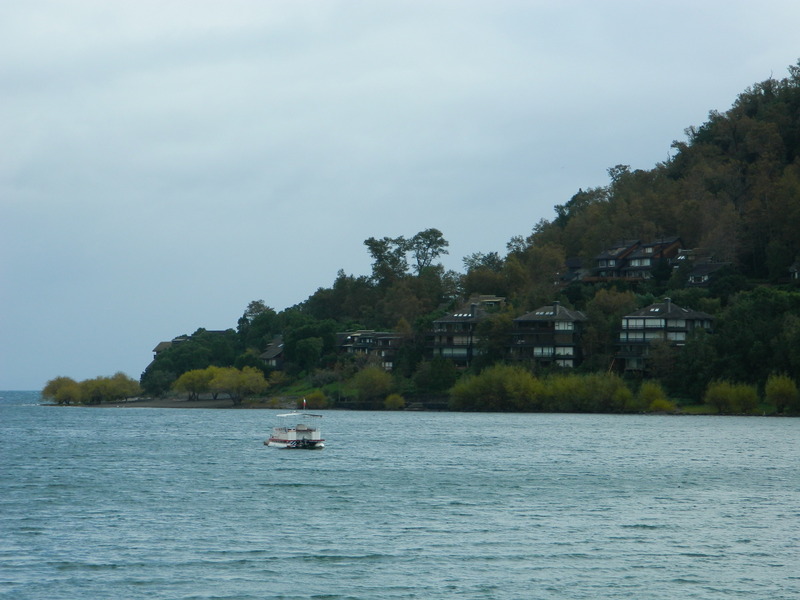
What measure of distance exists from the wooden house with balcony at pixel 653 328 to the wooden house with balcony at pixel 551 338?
692 cm

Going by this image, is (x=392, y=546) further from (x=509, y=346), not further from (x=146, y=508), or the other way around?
(x=509, y=346)

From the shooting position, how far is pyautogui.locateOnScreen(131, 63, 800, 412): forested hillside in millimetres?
117000

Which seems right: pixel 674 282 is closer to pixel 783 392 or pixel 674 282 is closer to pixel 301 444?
pixel 783 392

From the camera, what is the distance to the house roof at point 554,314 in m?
140

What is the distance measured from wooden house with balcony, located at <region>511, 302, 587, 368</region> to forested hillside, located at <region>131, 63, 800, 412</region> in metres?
2.24

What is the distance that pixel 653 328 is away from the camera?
131125 millimetres

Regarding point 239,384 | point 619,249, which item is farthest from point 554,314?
point 239,384

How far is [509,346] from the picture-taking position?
472ft

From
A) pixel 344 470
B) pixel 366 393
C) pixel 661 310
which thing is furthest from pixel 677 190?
pixel 344 470

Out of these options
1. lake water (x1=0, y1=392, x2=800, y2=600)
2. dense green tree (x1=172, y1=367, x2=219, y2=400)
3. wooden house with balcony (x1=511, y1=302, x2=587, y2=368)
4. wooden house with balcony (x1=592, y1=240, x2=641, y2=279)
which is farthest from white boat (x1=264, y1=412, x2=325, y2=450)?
dense green tree (x1=172, y1=367, x2=219, y2=400)

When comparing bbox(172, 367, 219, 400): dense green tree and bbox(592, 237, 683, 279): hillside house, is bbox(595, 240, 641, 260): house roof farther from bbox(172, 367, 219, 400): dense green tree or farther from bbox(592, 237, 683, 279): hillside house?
bbox(172, 367, 219, 400): dense green tree

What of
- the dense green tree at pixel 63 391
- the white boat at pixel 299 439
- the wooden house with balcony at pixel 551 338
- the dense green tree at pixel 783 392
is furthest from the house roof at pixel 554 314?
the dense green tree at pixel 63 391

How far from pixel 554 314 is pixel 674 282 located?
1945cm

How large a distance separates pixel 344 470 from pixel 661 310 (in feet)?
268
